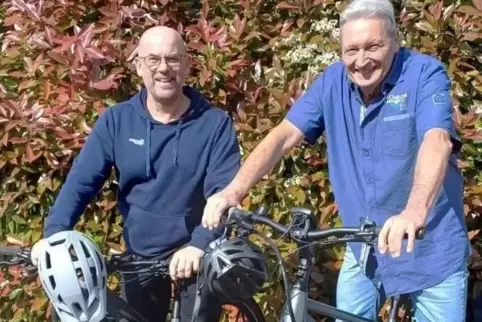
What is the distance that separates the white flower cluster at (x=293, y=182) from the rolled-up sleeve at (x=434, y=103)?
1.59 meters

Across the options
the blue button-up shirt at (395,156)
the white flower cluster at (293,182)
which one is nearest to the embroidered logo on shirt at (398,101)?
the blue button-up shirt at (395,156)

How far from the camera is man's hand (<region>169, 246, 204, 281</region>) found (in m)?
3.74

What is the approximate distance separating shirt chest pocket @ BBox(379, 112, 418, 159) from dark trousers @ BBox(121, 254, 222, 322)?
96cm

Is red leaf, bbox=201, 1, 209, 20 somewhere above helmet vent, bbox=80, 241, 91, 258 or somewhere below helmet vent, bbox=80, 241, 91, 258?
above

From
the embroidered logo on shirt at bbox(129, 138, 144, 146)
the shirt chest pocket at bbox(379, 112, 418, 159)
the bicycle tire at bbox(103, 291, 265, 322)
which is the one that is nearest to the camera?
the shirt chest pocket at bbox(379, 112, 418, 159)

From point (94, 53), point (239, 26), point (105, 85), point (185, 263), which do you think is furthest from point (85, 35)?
point (185, 263)

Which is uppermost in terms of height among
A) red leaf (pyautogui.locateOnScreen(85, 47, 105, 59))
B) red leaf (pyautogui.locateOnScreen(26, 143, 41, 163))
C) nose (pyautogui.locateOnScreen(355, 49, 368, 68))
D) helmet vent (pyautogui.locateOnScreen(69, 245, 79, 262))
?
red leaf (pyautogui.locateOnScreen(85, 47, 105, 59))

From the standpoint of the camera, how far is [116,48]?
559 centimetres

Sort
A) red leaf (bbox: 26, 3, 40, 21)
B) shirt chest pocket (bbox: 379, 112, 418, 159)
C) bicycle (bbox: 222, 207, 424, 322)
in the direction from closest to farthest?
bicycle (bbox: 222, 207, 424, 322)
shirt chest pocket (bbox: 379, 112, 418, 159)
red leaf (bbox: 26, 3, 40, 21)

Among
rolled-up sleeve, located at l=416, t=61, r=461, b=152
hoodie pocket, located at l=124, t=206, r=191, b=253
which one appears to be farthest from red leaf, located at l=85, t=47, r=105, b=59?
rolled-up sleeve, located at l=416, t=61, r=461, b=152

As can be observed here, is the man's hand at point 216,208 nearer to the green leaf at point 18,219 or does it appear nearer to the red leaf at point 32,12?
the green leaf at point 18,219

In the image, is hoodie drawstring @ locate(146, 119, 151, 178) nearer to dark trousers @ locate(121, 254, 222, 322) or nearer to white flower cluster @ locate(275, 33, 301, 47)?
dark trousers @ locate(121, 254, 222, 322)

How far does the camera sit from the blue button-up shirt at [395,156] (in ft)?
11.9

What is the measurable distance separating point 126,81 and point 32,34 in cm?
71
